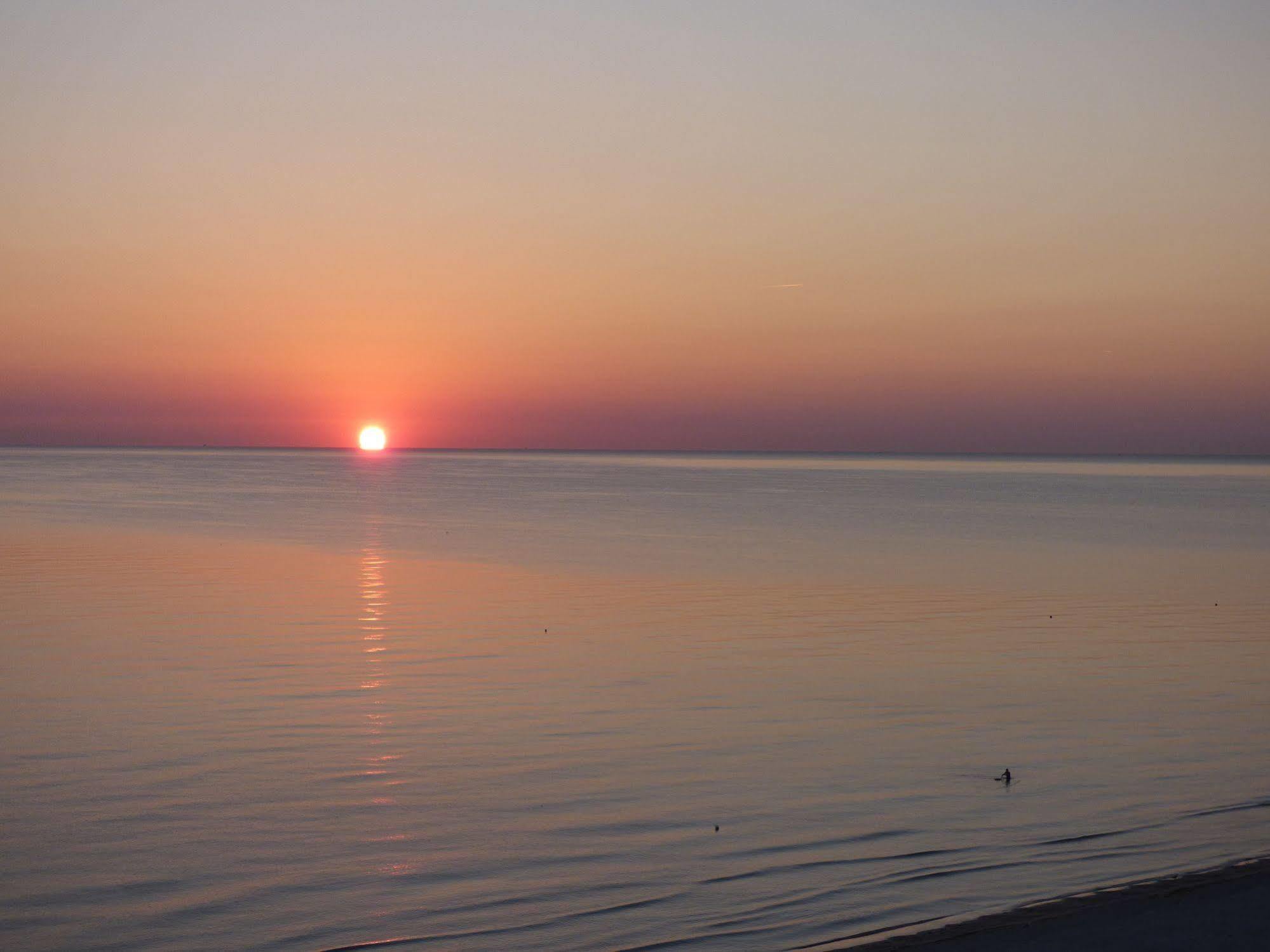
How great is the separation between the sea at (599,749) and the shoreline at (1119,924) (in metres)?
0.41

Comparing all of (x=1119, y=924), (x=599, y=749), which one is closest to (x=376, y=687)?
(x=599, y=749)

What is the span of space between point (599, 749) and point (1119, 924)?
23.0 ft

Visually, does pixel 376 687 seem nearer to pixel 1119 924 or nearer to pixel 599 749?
pixel 599 749

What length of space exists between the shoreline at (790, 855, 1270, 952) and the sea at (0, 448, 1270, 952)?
411mm

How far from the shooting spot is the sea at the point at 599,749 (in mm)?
9562

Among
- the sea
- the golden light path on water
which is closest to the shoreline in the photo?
the sea

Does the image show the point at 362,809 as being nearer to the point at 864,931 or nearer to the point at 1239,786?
the point at 864,931

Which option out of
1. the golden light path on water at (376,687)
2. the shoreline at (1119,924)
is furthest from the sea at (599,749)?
the shoreline at (1119,924)

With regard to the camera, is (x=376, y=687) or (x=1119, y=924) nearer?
(x=1119, y=924)

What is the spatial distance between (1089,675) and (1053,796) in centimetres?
734

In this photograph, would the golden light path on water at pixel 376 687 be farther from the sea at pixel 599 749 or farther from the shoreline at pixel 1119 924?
the shoreline at pixel 1119 924

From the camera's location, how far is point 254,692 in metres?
17.2

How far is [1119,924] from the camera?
831cm

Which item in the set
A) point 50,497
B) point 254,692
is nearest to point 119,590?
point 254,692
